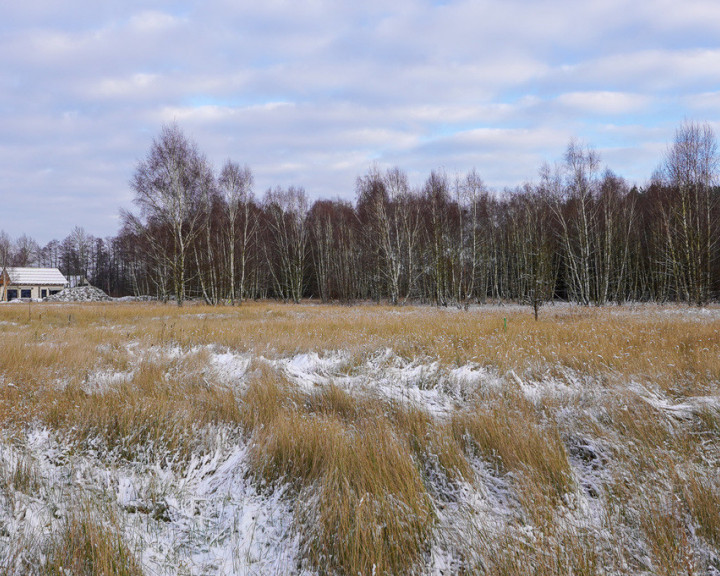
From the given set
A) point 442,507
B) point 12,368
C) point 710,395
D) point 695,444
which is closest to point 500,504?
point 442,507

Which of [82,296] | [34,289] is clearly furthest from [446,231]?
[34,289]

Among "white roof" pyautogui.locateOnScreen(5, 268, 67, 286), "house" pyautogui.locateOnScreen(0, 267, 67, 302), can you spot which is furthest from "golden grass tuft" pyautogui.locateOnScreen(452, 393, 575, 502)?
"white roof" pyautogui.locateOnScreen(5, 268, 67, 286)

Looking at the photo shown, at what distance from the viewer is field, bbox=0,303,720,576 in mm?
1898

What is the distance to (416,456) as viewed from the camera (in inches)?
115

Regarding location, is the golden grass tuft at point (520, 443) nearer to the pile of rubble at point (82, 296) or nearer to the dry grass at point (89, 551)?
the dry grass at point (89, 551)

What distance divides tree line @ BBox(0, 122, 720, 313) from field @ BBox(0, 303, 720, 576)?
858cm

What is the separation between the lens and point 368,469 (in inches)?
101

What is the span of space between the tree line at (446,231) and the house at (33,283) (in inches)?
1138

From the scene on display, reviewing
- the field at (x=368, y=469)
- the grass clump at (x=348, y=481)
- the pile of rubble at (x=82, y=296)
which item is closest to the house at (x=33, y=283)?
the pile of rubble at (x=82, y=296)

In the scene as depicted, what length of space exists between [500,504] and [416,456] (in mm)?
755

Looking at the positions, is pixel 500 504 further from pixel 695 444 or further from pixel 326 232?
pixel 326 232

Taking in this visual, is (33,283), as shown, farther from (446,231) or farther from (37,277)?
(446,231)

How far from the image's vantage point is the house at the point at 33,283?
48.3 m

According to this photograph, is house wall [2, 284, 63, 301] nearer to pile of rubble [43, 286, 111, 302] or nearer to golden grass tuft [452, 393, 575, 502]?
pile of rubble [43, 286, 111, 302]
